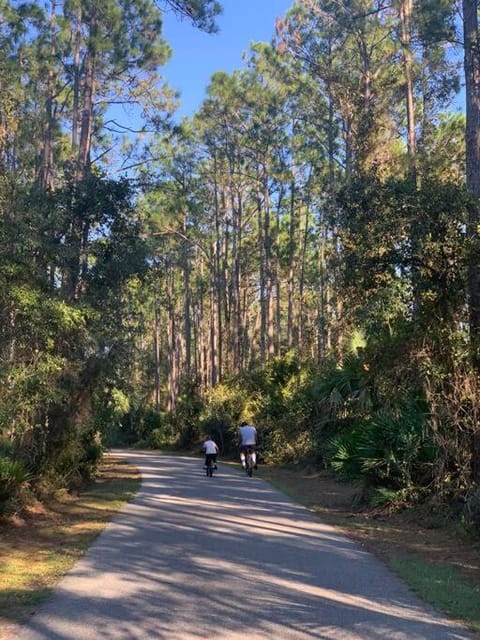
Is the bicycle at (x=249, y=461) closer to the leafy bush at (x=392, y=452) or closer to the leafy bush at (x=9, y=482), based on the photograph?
the leafy bush at (x=392, y=452)

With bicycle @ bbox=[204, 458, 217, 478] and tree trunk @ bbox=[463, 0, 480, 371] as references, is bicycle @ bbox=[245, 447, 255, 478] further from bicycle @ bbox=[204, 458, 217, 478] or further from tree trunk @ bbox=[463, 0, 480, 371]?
tree trunk @ bbox=[463, 0, 480, 371]

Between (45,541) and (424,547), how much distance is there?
5.49m

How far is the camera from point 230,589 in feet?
21.0

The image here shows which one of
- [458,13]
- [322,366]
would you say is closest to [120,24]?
[458,13]

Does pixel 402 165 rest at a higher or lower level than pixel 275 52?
lower

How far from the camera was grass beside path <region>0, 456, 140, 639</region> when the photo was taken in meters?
6.13

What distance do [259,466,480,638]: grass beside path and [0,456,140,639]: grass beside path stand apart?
386 cm

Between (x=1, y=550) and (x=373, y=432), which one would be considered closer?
(x=1, y=550)

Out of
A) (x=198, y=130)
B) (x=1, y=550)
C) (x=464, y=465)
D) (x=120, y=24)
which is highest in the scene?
(x=198, y=130)

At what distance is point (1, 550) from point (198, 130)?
3226cm

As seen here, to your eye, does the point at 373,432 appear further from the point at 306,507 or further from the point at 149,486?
the point at 149,486

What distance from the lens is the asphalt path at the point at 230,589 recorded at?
5.14 m

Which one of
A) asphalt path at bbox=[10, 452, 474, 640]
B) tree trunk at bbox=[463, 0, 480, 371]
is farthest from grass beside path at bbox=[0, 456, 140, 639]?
tree trunk at bbox=[463, 0, 480, 371]

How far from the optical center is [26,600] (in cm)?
598
